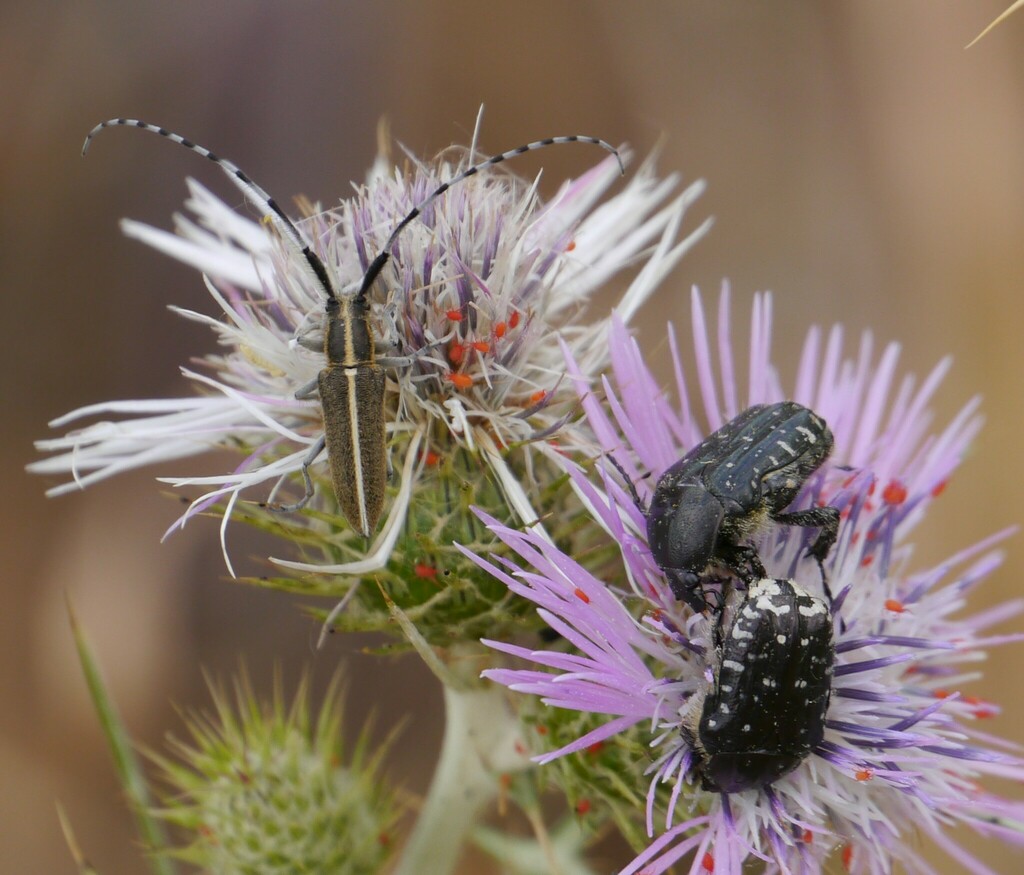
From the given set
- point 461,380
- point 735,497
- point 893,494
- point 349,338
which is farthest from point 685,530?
point 349,338

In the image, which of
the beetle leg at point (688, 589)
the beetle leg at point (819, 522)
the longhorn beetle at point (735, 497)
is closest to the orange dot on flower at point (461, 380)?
the longhorn beetle at point (735, 497)

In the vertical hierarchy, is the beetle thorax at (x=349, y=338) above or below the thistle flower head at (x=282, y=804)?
above

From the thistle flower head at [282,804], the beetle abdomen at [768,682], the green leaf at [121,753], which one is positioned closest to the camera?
the beetle abdomen at [768,682]

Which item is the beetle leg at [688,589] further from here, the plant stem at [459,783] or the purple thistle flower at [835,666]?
the plant stem at [459,783]

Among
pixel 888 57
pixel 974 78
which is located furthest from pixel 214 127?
pixel 974 78

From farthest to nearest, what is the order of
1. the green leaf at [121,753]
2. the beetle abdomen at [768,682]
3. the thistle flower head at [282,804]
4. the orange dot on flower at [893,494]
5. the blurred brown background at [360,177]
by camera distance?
the blurred brown background at [360,177] < the thistle flower head at [282,804] < the green leaf at [121,753] < the orange dot on flower at [893,494] < the beetle abdomen at [768,682]

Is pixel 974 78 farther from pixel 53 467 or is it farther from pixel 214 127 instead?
pixel 53 467

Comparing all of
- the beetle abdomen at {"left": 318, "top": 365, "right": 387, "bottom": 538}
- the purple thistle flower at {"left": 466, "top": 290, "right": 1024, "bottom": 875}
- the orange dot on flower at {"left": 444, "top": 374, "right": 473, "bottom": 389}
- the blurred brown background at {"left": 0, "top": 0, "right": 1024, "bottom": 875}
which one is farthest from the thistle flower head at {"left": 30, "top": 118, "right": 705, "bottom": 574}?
the blurred brown background at {"left": 0, "top": 0, "right": 1024, "bottom": 875}
